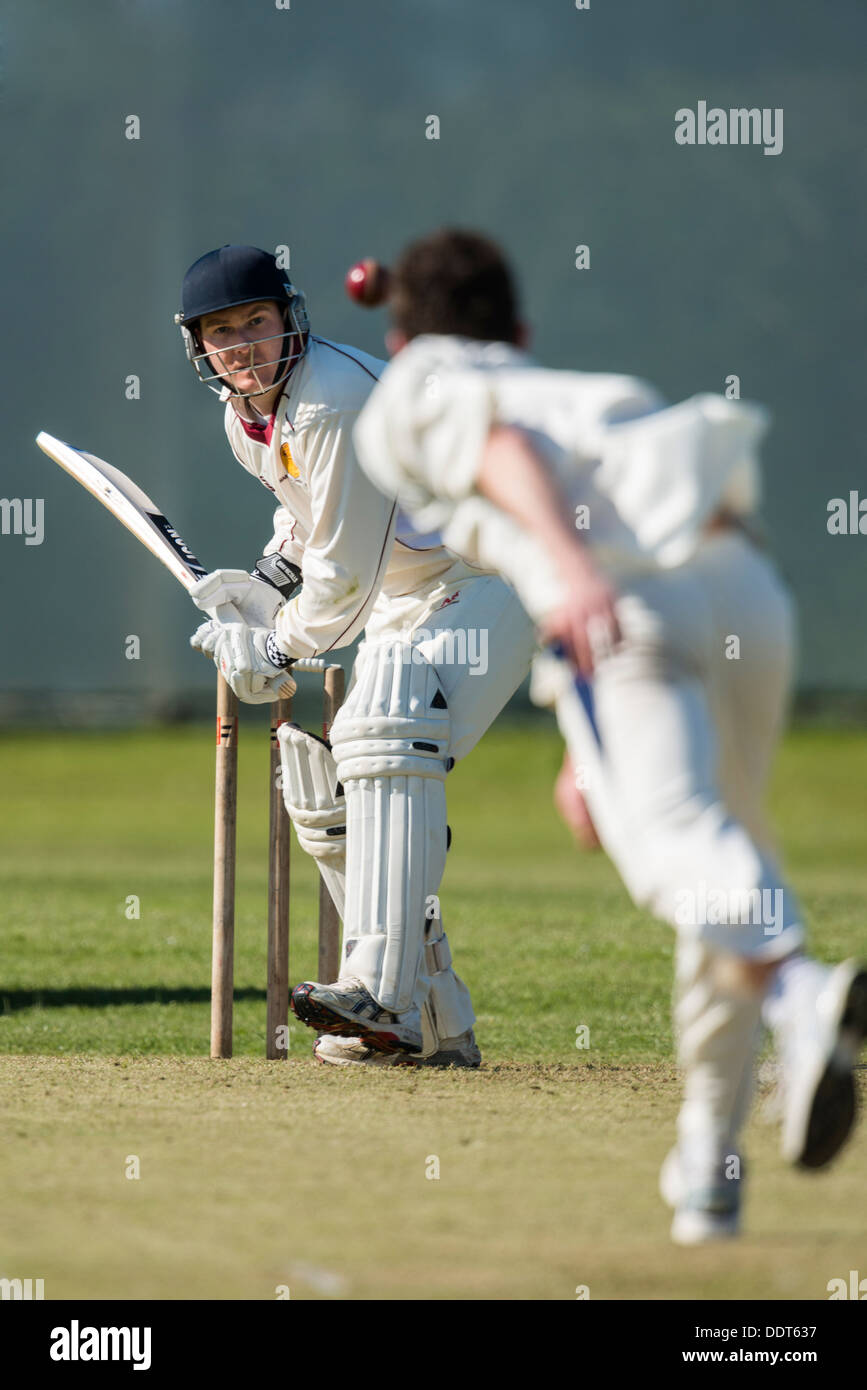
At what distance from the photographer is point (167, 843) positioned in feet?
47.4

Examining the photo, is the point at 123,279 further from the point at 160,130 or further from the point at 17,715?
the point at 17,715

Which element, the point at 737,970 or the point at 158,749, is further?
the point at 158,749

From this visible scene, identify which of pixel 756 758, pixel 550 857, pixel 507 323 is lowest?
pixel 550 857

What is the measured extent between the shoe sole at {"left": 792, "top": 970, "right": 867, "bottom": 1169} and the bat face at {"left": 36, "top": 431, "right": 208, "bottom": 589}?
2698 mm

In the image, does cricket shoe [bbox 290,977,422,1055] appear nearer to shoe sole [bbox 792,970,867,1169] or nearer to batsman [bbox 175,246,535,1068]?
batsman [bbox 175,246,535,1068]

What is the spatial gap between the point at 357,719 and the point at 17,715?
560 inches

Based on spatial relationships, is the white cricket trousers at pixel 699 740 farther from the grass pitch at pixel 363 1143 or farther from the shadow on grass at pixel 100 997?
the shadow on grass at pixel 100 997

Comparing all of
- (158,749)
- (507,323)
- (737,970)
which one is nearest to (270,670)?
(507,323)

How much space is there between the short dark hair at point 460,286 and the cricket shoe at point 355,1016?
1.77m

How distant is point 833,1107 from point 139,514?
10.1ft

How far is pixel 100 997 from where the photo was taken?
657 cm

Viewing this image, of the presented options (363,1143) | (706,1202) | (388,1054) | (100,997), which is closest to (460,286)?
(706,1202)

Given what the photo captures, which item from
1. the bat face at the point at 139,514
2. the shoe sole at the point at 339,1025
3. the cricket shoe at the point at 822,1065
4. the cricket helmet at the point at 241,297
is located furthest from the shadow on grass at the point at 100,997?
the cricket shoe at the point at 822,1065

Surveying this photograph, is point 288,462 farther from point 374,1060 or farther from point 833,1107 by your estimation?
point 833,1107
